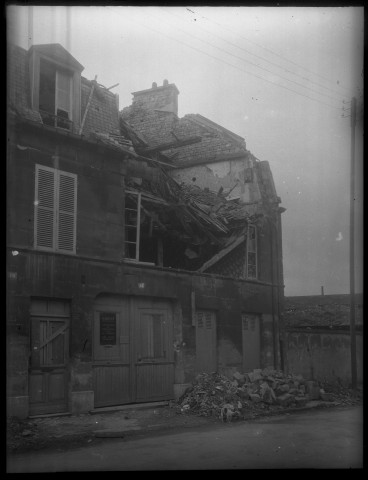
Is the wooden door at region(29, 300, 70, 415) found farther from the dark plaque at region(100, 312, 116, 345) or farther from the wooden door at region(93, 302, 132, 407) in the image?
the dark plaque at region(100, 312, 116, 345)

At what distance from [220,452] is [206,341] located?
8.89 m

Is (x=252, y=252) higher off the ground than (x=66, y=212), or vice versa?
(x=66, y=212)

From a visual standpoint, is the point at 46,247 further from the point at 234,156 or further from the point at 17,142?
the point at 234,156

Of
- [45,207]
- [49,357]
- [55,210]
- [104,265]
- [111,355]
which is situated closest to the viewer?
[49,357]

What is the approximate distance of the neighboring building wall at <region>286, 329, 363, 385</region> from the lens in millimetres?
25156

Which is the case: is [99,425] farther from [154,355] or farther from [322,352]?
[322,352]

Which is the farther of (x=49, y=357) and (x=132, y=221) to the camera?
(x=132, y=221)

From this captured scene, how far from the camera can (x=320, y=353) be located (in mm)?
25609

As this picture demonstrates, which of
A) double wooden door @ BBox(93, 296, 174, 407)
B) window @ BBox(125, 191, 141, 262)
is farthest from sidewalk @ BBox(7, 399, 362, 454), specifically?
window @ BBox(125, 191, 141, 262)

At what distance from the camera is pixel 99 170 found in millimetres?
14906

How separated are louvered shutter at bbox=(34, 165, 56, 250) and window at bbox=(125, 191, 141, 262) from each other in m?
2.66

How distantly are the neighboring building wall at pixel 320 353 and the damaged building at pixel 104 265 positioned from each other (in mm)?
5048

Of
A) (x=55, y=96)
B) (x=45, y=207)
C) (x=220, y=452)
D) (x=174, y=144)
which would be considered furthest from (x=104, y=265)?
(x=220, y=452)

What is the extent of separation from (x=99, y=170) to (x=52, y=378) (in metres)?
5.35
